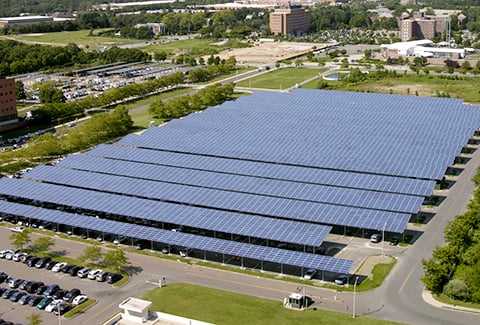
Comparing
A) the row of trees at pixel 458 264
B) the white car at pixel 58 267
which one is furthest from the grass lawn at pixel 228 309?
the white car at pixel 58 267

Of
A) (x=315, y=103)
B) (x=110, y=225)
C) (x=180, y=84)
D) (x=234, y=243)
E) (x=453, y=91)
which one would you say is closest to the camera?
(x=234, y=243)

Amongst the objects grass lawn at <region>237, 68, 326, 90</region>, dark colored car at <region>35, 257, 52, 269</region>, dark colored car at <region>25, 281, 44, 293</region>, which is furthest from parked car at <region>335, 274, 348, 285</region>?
grass lawn at <region>237, 68, 326, 90</region>

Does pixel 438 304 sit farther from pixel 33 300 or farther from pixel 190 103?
pixel 190 103

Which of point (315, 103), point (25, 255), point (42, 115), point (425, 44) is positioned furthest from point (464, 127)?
point (425, 44)

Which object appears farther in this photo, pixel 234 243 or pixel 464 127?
pixel 464 127

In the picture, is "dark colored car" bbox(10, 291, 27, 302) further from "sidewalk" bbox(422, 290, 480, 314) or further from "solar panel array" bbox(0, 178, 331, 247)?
"sidewalk" bbox(422, 290, 480, 314)

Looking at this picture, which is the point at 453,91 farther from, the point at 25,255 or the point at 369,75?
the point at 25,255

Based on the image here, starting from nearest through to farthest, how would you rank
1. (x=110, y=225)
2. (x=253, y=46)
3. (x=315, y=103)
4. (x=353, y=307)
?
(x=353, y=307) → (x=110, y=225) → (x=315, y=103) → (x=253, y=46)
